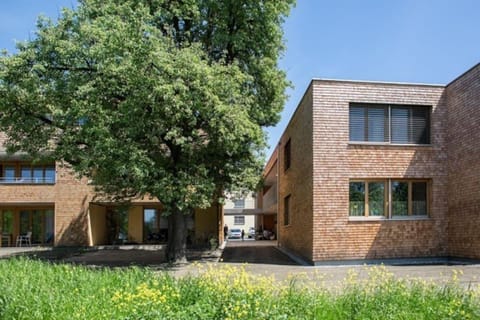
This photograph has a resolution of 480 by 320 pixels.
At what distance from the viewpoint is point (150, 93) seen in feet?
42.8

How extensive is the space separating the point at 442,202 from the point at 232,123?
26.8ft

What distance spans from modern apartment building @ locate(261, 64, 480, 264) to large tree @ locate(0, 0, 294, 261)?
8.79 ft

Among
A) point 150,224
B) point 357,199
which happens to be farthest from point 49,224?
point 357,199

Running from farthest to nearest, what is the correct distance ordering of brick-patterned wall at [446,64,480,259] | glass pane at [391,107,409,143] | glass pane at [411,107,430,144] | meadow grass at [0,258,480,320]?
1. glass pane at [411,107,430,144]
2. glass pane at [391,107,409,143]
3. brick-patterned wall at [446,64,480,259]
4. meadow grass at [0,258,480,320]

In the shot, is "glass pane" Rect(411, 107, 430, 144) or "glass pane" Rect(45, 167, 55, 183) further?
"glass pane" Rect(45, 167, 55, 183)

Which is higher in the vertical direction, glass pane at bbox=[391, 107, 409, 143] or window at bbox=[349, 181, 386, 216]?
glass pane at bbox=[391, 107, 409, 143]

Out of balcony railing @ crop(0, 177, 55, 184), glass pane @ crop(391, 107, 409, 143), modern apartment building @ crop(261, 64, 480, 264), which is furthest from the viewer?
balcony railing @ crop(0, 177, 55, 184)

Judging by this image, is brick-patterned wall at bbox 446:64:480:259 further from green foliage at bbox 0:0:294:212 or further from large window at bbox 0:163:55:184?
large window at bbox 0:163:55:184

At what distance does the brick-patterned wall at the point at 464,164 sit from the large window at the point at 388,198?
1.03 meters

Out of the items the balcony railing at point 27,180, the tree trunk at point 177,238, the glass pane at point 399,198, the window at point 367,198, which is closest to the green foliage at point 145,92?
the tree trunk at point 177,238

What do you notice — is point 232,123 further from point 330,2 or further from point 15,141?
point 15,141

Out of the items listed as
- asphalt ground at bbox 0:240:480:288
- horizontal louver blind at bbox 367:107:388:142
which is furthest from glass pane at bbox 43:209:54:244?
horizontal louver blind at bbox 367:107:388:142

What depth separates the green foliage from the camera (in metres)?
13.2

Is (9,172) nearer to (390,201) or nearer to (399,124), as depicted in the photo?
(390,201)
